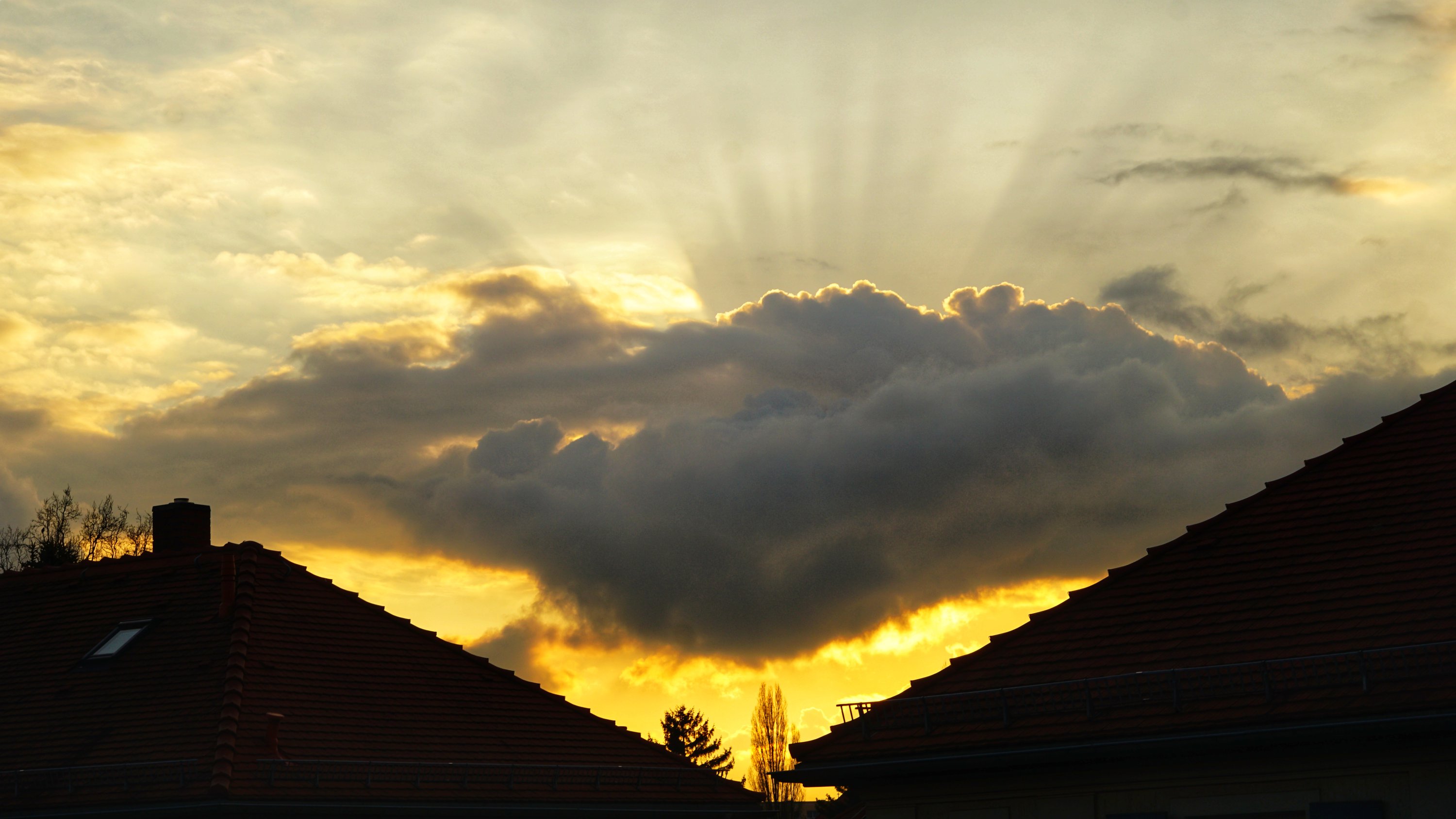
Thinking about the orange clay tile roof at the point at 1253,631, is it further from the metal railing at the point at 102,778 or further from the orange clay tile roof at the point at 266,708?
the metal railing at the point at 102,778

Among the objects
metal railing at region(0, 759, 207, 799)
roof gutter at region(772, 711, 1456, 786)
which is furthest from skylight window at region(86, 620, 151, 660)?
roof gutter at region(772, 711, 1456, 786)

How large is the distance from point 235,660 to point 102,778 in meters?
2.97

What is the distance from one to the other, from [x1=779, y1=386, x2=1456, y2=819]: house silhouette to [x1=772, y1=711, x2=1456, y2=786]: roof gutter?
0.03m

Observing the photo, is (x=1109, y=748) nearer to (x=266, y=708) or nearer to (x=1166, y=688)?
(x=1166, y=688)

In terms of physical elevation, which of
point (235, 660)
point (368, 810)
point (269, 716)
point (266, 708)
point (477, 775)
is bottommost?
point (368, 810)

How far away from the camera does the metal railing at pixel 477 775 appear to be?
20.5 m

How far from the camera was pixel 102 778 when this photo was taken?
66.7 ft

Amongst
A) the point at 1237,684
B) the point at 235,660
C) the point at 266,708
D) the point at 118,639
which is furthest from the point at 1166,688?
the point at 118,639

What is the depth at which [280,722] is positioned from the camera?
21406mm

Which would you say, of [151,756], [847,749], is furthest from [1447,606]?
[151,756]

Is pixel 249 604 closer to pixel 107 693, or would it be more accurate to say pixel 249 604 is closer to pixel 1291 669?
pixel 107 693

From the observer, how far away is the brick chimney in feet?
105

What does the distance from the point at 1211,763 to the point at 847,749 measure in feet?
15.3

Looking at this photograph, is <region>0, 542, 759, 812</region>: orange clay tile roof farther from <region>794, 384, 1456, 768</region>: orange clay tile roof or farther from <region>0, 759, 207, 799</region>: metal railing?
<region>794, 384, 1456, 768</region>: orange clay tile roof
